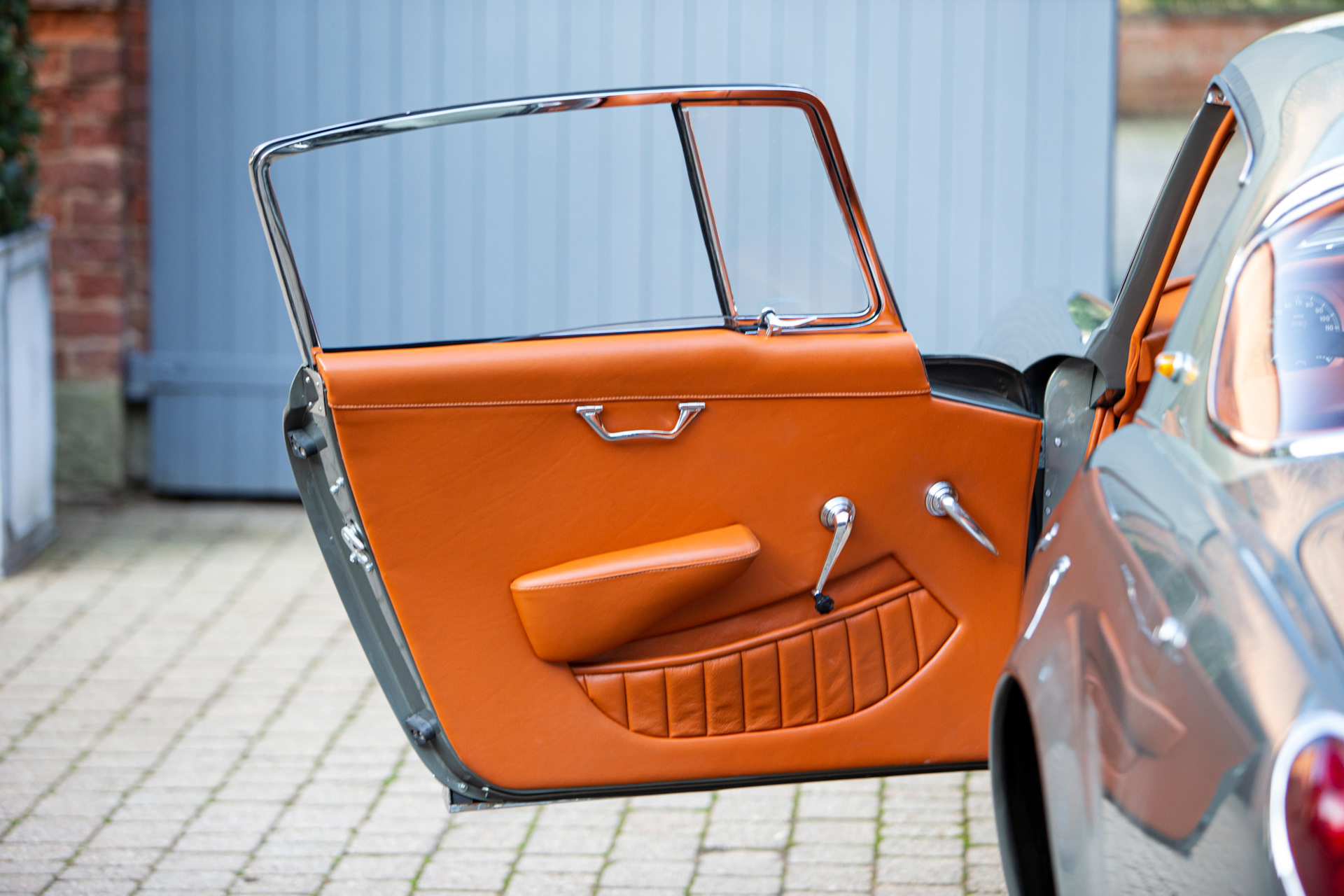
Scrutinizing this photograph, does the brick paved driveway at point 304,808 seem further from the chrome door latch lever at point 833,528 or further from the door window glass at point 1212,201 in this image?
the door window glass at point 1212,201

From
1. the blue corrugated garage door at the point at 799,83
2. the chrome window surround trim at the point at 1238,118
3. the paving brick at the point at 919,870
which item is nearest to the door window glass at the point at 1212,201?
the chrome window surround trim at the point at 1238,118

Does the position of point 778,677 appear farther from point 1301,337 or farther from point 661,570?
point 1301,337

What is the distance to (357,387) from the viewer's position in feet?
7.79

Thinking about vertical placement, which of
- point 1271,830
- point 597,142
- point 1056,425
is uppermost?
point 597,142

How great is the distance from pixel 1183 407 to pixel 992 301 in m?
4.01

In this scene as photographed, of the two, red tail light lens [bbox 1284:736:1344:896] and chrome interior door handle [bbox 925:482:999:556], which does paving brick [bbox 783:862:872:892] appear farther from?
red tail light lens [bbox 1284:736:1344:896]

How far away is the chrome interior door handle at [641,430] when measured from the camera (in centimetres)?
245

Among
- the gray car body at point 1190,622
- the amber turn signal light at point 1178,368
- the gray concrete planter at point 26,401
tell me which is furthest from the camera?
the gray concrete planter at point 26,401

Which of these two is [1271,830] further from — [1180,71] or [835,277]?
[1180,71]

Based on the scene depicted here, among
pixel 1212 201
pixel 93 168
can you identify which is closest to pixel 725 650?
pixel 1212 201

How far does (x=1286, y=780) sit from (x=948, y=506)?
3.89ft

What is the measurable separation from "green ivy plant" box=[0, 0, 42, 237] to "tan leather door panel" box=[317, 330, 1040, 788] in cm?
358

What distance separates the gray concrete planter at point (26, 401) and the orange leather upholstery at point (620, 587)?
3.40m

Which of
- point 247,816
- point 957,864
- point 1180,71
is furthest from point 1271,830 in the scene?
point 1180,71
